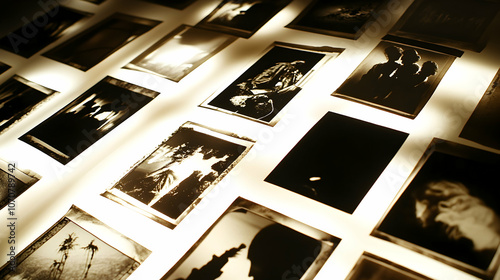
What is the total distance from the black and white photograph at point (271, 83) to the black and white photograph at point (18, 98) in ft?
3.24

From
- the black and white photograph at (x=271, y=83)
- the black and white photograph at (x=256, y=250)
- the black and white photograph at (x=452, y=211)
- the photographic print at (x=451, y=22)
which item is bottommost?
the black and white photograph at (x=256, y=250)

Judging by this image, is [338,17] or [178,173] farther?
[338,17]

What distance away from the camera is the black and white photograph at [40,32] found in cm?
259

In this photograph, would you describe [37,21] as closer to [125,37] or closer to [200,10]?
[125,37]

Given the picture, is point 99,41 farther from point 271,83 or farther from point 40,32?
point 271,83

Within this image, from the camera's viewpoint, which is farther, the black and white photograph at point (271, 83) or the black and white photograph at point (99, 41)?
the black and white photograph at point (99, 41)

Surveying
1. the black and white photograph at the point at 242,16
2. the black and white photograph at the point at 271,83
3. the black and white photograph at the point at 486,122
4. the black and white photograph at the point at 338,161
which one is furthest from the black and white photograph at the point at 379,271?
the black and white photograph at the point at 242,16

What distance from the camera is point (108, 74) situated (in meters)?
2.18

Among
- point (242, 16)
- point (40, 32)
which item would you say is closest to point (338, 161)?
point (242, 16)

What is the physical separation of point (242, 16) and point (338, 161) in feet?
4.31

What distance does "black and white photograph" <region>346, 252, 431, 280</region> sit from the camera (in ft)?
3.46

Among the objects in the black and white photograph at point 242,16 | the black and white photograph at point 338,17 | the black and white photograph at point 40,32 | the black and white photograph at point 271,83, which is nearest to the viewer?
the black and white photograph at point 271,83

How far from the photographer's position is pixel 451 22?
1.89m

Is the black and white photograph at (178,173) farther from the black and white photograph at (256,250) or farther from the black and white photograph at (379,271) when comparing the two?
the black and white photograph at (379,271)
